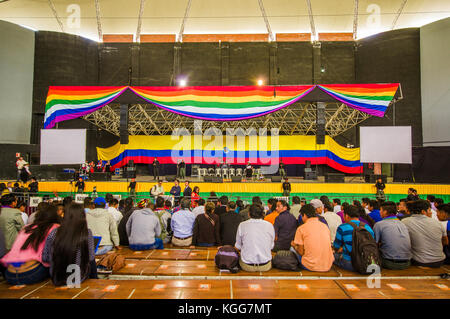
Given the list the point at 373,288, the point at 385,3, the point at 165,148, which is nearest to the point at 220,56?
the point at 165,148

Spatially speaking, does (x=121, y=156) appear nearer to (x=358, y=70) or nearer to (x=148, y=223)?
(x=148, y=223)

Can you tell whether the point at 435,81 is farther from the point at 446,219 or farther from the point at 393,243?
the point at 393,243

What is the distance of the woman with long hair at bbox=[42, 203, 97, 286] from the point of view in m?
2.54

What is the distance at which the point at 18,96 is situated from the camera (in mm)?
17484

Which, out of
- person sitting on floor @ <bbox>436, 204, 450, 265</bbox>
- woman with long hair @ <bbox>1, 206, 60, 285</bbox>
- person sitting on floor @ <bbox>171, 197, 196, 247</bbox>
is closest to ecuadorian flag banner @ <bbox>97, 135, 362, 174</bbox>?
person sitting on floor @ <bbox>171, 197, 196, 247</bbox>

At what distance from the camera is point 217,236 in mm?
4785

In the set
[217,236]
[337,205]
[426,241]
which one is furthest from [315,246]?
[337,205]

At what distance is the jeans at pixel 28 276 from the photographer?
8.65 feet

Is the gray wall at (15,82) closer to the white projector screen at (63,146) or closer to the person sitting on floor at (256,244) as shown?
the white projector screen at (63,146)

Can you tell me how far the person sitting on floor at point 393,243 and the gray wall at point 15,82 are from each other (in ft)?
69.0

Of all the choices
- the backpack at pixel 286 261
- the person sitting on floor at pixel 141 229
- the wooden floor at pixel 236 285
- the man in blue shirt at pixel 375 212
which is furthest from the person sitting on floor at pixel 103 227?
the man in blue shirt at pixel 375 212

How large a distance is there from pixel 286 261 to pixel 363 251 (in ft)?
3.09

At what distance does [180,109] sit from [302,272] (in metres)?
6.61

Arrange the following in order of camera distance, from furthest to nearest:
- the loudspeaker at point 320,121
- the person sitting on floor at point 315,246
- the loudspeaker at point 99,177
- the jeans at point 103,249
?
the loudspeaker at point 99,177 → the loudspeaker at point 320,121 → the jeans at point 103,249 → the person sitting on floor at point 315,246
